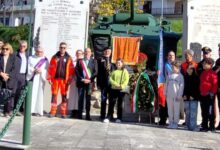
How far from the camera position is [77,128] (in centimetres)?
1059

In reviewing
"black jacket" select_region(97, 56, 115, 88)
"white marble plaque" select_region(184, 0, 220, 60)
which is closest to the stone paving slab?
"black jacket" select_region(97, 56, 115, 88)

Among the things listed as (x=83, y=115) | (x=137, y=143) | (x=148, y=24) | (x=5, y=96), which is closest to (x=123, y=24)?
(x=148, y=24)

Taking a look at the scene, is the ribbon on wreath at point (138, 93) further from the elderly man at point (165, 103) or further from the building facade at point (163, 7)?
the building facade at point (163, 7)

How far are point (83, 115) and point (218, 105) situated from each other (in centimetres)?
386

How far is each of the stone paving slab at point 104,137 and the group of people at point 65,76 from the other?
896 millimetres

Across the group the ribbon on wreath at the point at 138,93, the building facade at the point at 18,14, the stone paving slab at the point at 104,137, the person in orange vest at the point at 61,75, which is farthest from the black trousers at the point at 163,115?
the building facade at the point at 18,14

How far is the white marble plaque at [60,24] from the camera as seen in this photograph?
1381cm

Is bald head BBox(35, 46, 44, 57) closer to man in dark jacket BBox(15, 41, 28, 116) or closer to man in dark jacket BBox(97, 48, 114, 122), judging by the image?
man in dark jacket BBox(15, 41, 28, 116)

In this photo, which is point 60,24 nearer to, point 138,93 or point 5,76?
point 5,76

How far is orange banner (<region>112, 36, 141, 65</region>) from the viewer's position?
16469mm

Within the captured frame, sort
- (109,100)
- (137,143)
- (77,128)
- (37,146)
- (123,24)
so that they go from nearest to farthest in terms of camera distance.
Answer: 1. (37,146)
2. (137,143)
3. (77,128)
4. (109,100)
5. (123,24)

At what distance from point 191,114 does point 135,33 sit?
773 centimetres

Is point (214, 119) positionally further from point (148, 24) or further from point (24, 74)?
point (148, 24)

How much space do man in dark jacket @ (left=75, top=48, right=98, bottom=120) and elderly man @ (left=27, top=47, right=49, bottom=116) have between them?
91 centimetres
